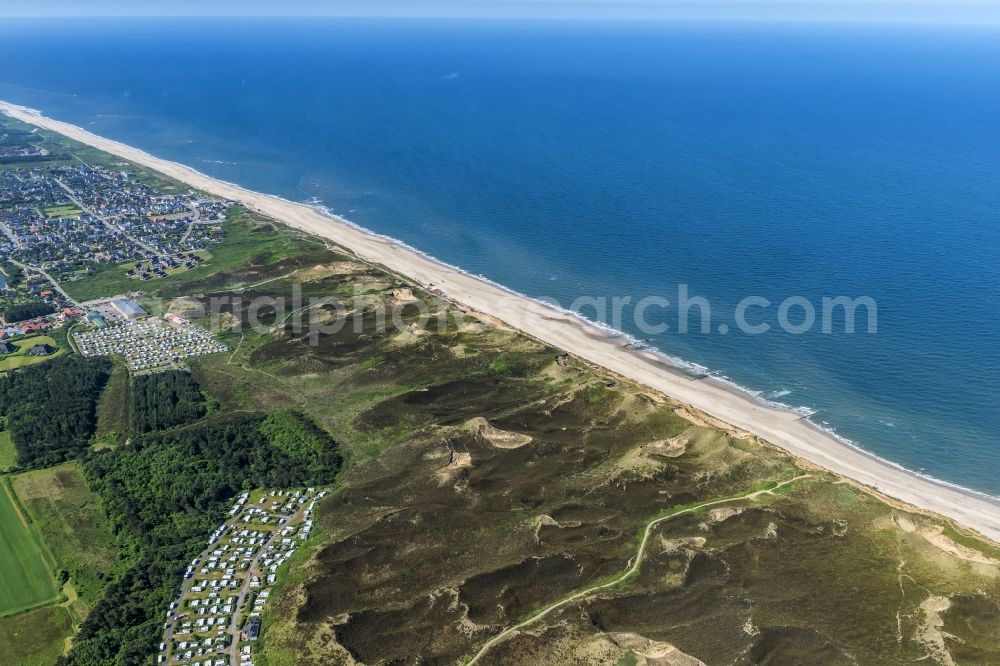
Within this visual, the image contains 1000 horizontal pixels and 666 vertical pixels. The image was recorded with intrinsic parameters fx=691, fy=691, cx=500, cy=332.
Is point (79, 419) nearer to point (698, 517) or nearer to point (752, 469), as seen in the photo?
point (698, 517)

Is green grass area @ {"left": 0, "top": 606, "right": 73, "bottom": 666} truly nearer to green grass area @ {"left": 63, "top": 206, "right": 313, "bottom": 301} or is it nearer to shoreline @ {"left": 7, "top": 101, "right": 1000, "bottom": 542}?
shoreline @ {"left": 7, "top": 101, "right": 1000, "bottom": 542}

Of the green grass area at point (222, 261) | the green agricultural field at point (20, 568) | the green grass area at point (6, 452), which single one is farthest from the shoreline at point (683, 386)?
the green agricultural field at point (20, 568)

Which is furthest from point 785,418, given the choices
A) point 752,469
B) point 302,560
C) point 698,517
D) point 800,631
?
point 302,560

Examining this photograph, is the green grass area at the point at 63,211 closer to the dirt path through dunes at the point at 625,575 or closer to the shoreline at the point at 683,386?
the shoreline at the point at 683,386

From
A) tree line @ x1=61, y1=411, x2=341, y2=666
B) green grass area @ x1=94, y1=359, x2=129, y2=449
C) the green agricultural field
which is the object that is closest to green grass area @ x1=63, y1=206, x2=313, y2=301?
green grass area @ x1=94, y1=359, x2=129, y2=449

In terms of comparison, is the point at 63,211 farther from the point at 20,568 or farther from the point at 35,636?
the point at 35,636

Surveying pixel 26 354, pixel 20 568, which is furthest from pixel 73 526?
pixel 26 354
